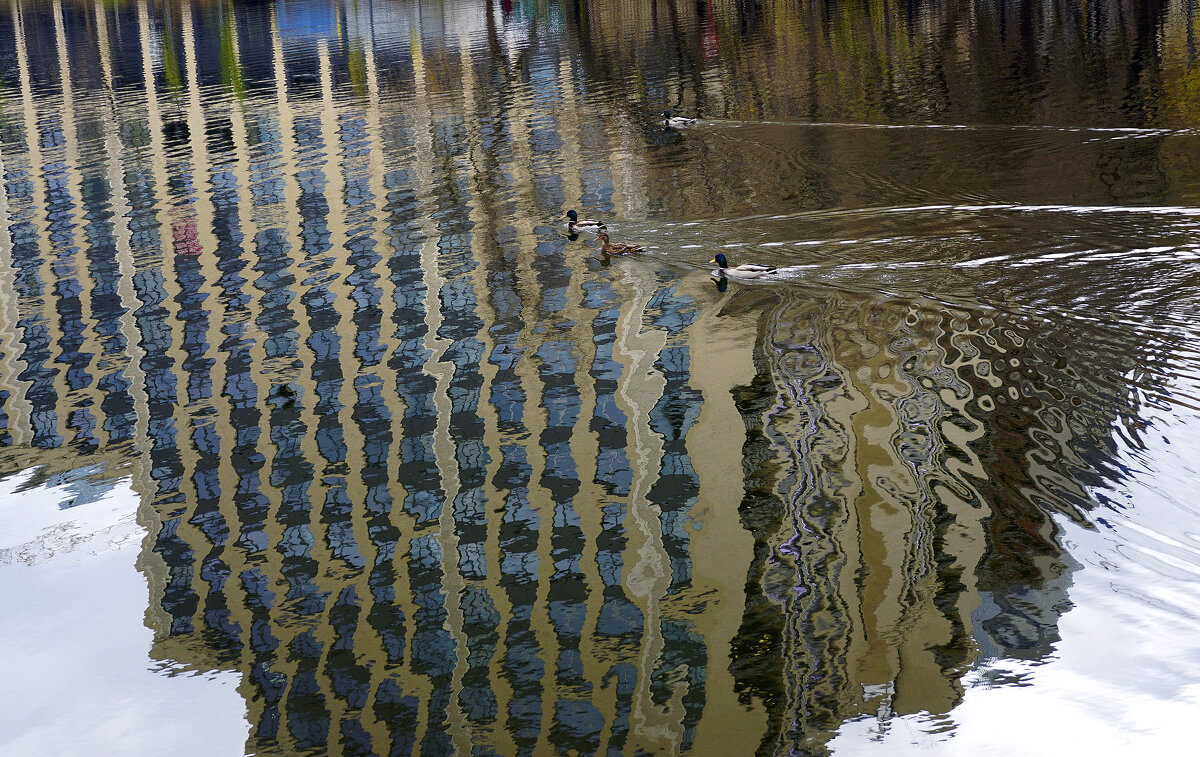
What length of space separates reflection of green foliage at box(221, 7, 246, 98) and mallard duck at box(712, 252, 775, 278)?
25136 mm

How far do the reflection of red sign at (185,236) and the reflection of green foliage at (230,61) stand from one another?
16.8 m

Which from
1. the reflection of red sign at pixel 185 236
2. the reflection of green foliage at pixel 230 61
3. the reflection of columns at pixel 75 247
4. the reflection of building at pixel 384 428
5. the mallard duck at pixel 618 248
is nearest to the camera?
the reflection of building at pixel 384 428

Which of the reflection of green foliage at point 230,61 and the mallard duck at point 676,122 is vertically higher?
the reflection of green foliage at point 230,61

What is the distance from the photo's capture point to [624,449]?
10586 millimetres

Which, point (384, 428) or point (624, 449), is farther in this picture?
point (384, 428)

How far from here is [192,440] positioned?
11.3 metres

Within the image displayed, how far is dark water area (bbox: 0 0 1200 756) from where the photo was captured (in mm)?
7230

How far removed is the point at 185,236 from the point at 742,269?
9.82 metres

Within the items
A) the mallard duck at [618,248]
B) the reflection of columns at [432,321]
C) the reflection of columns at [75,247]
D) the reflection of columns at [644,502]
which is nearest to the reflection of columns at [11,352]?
the reflection of columns at [75,247]

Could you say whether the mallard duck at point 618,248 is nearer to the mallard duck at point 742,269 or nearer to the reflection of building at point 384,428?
the reflection of building at point 384,428

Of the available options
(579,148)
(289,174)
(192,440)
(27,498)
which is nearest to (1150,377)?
(192,440)

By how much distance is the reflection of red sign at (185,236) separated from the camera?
18.1 m

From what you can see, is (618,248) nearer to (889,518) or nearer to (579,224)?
(579,224)

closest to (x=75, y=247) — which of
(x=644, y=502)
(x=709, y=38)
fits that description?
(x=644, y=502)
